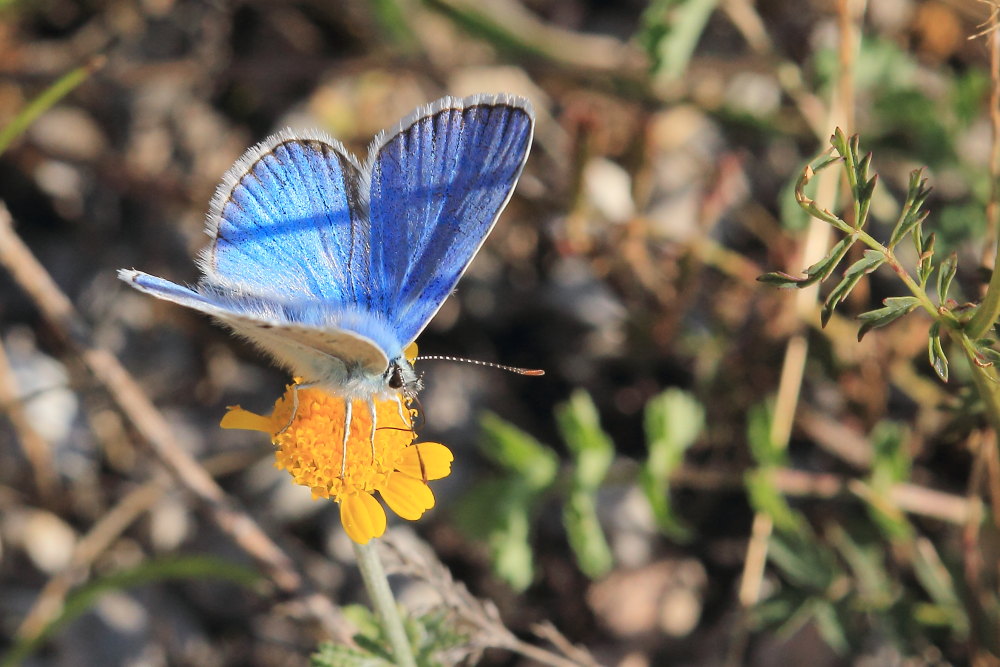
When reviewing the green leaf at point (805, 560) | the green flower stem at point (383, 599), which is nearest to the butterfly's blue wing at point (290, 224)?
the green flower stem at point (383, 599)

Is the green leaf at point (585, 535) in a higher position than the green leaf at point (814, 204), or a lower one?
lower

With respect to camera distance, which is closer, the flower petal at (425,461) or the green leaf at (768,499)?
the flower petal at (425,461)

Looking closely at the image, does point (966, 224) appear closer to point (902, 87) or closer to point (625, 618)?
point (902, 87)

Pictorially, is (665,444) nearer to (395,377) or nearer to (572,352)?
(572,352)

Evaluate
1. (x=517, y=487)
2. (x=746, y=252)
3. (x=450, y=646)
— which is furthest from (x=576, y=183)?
(x=450, y=646)

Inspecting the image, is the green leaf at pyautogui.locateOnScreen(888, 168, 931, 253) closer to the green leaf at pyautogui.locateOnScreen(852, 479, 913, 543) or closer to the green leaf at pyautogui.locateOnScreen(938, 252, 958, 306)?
the green leaf at pyautogui.locateOnScreen(938, 252, 958, 306)

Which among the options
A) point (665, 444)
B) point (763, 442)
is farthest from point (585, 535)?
point (763, 442)

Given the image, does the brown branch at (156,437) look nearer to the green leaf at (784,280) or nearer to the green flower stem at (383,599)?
the green flower stem at (383,599)
